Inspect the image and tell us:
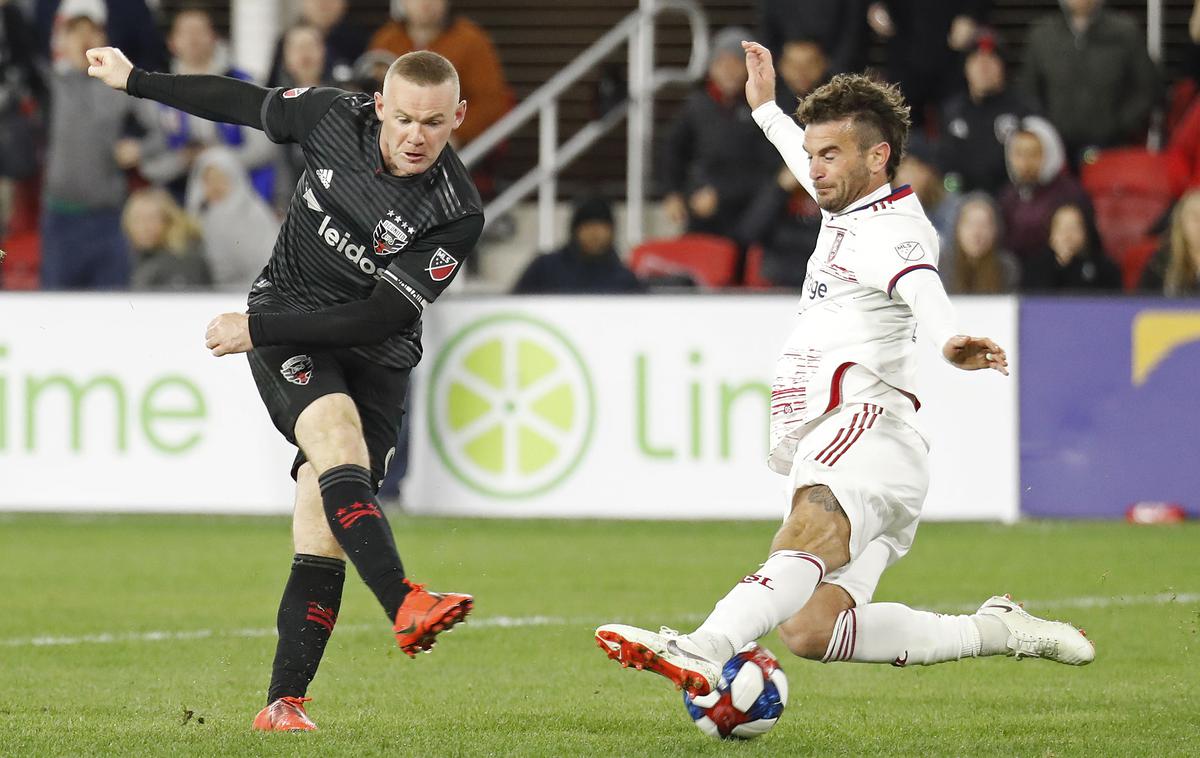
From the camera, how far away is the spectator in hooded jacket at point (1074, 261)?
543 inches

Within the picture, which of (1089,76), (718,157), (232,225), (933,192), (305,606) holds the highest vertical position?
(1089,76)

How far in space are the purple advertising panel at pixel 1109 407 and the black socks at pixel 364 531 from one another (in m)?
7.56

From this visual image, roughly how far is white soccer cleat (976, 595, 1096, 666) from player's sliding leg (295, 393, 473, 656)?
1893mm

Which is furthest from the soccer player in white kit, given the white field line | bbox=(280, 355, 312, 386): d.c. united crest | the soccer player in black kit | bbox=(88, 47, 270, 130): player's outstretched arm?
the white field line

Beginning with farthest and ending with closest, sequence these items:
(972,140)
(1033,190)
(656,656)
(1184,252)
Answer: (972,140), (1033,190), (1184,252), (656,656)

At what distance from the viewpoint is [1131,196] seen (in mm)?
15062

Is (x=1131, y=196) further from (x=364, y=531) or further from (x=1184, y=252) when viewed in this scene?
(x=364, y=531)

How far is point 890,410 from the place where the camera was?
602cm

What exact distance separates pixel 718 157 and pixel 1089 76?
Result: 277cm

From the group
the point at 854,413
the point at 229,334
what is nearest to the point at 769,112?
the point at 854,413

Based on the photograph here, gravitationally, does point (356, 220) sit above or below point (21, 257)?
above

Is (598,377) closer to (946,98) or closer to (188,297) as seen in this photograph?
(188,297)

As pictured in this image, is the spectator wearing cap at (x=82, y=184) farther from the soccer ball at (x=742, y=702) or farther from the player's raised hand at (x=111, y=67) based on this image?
the soccer ball at (x=742, y=702)

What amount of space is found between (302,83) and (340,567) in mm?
8927
